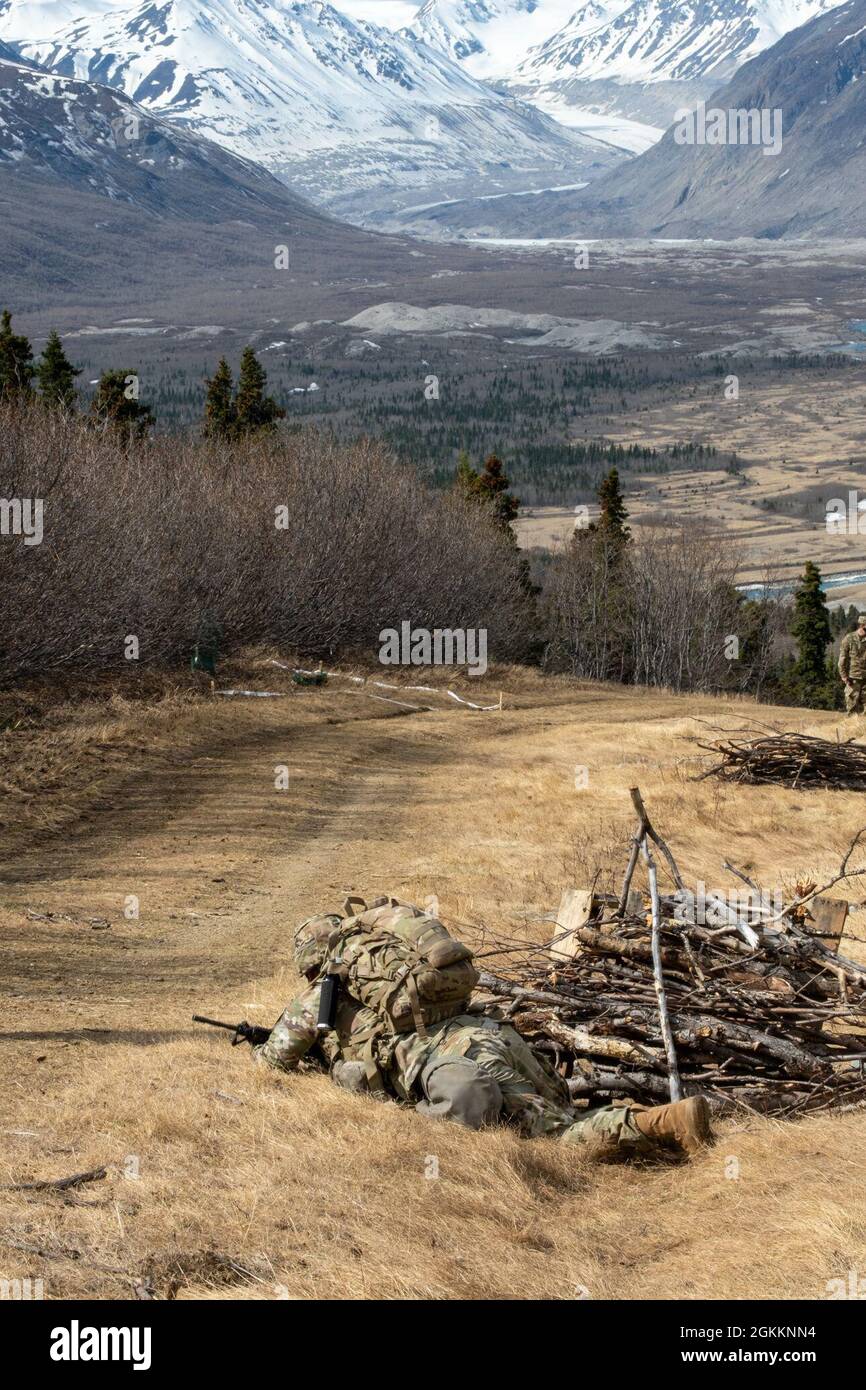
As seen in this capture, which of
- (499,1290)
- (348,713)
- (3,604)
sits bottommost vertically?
(499,1290)

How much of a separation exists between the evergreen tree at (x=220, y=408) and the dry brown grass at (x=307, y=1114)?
115 feet

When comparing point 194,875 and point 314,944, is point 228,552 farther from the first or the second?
point 314,944

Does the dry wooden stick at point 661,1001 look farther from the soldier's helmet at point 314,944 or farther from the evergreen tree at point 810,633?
the evergreen tree at point 810,633

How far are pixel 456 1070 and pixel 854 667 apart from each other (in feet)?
64.3

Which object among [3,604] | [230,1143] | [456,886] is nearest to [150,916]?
[456,886]

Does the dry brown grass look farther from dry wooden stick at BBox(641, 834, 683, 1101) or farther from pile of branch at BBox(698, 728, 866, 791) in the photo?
pile of branch at BBox(698, 728, 866, 791)

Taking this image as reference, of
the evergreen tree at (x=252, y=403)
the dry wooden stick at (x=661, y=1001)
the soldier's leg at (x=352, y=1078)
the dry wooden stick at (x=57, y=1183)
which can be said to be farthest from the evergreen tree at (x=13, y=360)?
the dry wooden stick at (x=57, y=1183)

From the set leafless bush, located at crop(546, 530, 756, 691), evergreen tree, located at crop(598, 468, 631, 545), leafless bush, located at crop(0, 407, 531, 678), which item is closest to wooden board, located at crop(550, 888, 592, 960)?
leafless bush, located at crop(0, 407, 531, 678)

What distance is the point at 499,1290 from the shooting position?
7.14 meters

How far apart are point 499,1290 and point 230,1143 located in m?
2.37

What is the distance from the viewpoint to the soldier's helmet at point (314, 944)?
402 inches

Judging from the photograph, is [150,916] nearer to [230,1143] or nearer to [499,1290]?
[230,1143]

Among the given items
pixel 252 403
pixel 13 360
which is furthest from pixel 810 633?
pixel 13 360
